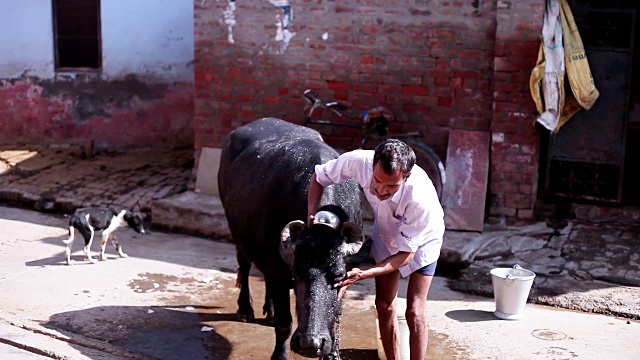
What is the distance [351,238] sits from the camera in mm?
4648

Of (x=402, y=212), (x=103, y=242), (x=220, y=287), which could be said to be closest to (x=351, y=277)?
(x=402, y=212)

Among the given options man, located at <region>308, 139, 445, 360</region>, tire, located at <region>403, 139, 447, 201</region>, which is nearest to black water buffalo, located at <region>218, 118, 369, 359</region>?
man, located at <region>308, 139, 445, 360</region>

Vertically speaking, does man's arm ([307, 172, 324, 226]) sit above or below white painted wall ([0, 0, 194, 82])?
below

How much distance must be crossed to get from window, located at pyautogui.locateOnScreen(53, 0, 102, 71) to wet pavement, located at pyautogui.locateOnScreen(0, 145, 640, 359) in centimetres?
276

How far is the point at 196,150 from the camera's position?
9773 mm

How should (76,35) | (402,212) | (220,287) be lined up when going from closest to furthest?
(402,212) < (220,287) < (76,35)

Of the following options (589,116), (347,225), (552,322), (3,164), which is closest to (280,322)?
(347,225)

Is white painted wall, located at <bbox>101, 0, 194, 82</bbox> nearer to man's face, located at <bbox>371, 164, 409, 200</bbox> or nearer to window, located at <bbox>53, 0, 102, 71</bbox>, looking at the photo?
window, located at <bbox>53, 0, 102, 71</bbox>

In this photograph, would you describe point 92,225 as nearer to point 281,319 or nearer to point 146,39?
point 281,319

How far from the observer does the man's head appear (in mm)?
4402

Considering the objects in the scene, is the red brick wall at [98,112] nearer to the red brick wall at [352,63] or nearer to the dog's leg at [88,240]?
the red brick wall at [352,63]

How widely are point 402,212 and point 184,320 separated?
8.36 ft

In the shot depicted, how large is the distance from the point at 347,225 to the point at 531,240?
3950 millimetres

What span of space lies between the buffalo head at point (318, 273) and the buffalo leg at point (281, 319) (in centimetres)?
95
